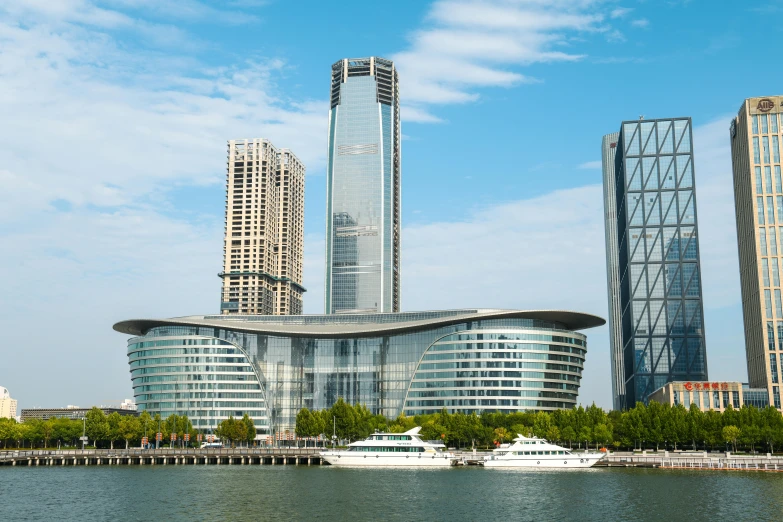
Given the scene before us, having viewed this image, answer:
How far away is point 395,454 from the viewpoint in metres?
139

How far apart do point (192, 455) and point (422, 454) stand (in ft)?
161

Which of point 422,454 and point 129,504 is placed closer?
point 129,504

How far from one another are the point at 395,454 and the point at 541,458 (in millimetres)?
24501

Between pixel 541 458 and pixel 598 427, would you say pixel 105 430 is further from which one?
pixel 598 427

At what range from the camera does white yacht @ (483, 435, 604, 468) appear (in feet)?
442

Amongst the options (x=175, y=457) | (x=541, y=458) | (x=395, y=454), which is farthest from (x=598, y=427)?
(x=175, y=457)

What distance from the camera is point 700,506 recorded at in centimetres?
8238

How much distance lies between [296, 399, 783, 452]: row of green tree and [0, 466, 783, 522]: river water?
28969 millimetres

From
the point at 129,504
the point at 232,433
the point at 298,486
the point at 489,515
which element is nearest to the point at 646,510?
the point at 489,515

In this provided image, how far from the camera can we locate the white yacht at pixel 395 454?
139 m

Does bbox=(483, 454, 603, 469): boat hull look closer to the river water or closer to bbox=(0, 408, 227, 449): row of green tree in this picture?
the river water

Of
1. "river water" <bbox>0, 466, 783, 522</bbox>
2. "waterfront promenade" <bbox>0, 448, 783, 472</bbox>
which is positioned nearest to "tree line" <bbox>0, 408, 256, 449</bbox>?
"waterfront promenade" <bbox>0, 448, 783, 472</bbox>

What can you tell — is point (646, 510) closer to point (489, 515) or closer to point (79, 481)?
point (489, 515)

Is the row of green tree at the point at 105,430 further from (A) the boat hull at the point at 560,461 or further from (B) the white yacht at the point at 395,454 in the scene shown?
(A) the boat hull at the point at 560,461
